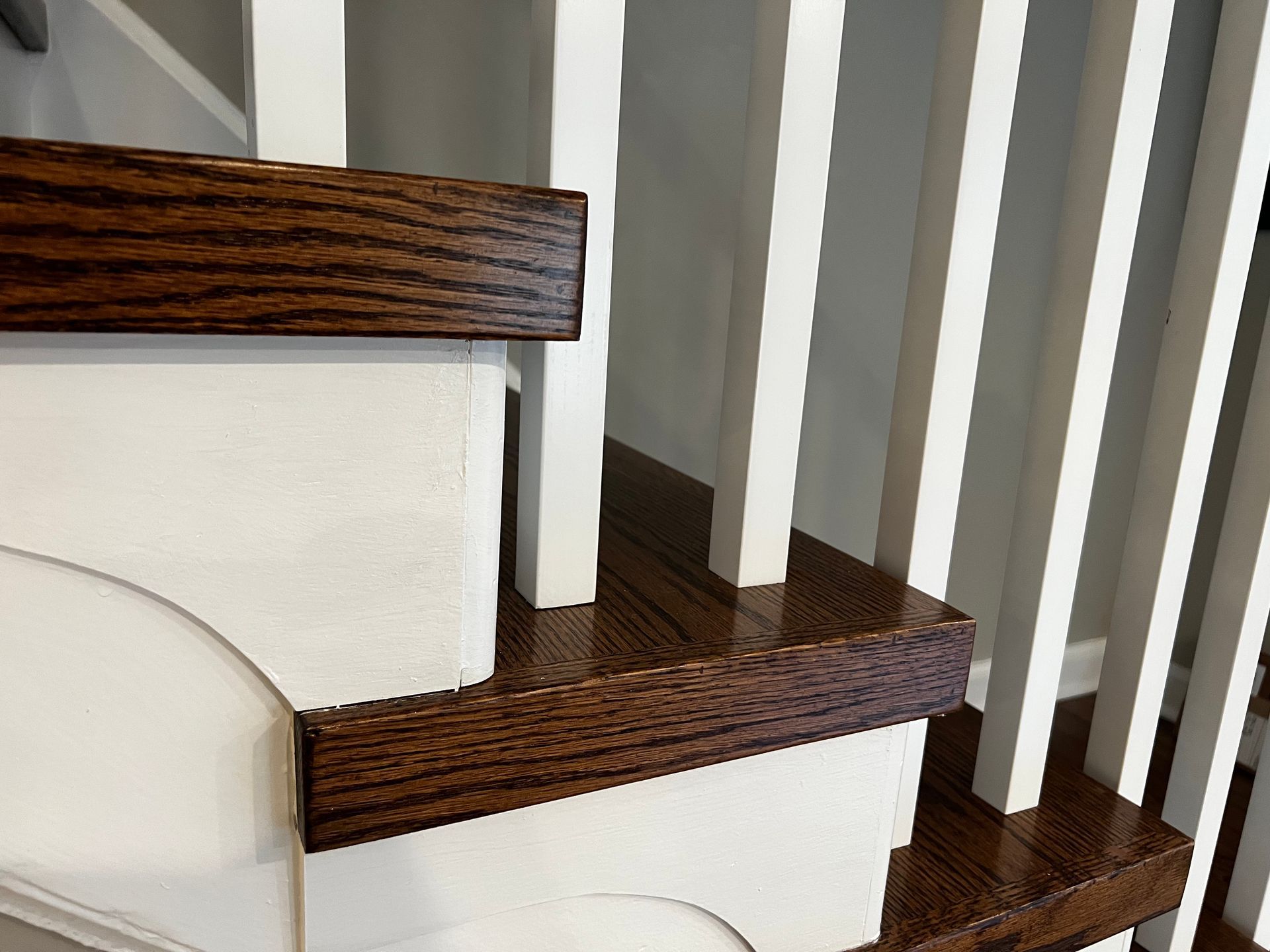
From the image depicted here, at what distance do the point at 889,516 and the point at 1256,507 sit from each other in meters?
0.34

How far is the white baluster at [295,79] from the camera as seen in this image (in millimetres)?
305

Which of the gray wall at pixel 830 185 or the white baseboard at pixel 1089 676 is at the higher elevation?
the gray wall at pixel 830 185

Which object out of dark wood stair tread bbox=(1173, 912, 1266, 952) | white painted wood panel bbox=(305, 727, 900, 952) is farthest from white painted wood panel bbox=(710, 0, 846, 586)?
dark wood stair tread bbox=(1173, 912, 1266, 952)

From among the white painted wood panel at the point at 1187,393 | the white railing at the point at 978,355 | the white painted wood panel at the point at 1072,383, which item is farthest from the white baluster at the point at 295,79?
the white painted wood panel at the point at 1187,393

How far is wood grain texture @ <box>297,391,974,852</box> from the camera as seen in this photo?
321 mm

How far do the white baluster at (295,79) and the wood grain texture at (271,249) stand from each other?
2.3 inches

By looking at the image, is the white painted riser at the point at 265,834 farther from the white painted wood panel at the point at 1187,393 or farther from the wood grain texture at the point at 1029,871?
the white painted wood panel at the point at 1187,393

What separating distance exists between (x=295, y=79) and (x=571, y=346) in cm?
15

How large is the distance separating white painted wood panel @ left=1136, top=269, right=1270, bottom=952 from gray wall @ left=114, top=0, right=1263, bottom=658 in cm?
63

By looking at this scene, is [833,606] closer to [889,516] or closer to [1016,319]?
[889,516]

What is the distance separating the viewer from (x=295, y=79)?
31 centimetres

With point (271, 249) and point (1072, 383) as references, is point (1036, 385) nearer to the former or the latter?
point (1072, 383)

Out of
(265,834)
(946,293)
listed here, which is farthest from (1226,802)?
(265,834)

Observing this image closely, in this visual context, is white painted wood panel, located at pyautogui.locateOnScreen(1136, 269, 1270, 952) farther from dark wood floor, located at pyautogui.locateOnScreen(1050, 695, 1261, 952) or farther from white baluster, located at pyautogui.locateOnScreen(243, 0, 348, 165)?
white baluster, located at pyautogui.locateOnScreen(243, 0, 348, 165)
